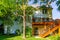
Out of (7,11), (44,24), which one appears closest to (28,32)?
(44,24)

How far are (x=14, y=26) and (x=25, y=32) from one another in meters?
3.60

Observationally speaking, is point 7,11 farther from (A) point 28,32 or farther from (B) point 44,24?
(B) point 44,24

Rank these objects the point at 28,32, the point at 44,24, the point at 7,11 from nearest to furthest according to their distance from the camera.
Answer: the point at 7,11 < the point at 28,32 < the point at 44,24

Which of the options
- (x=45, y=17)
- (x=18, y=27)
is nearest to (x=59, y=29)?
(x=45, y=17)

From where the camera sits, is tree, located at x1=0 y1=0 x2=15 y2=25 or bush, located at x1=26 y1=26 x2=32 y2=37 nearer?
tree, located at x1=0 y1=0 x2=15 y2=25

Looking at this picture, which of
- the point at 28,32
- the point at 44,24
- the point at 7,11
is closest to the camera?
the point at 7,11

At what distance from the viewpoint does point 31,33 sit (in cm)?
4216

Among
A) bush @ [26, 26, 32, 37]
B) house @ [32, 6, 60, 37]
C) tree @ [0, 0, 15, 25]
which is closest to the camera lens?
tree @ [0, 0, 15, 25]

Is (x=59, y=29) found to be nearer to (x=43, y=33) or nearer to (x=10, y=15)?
(x=43, y=33)

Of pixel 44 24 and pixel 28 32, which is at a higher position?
pixel 44 24

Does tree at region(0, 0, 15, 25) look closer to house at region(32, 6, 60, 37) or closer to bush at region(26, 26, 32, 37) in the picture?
bush at region(26, 26, 32, 37)

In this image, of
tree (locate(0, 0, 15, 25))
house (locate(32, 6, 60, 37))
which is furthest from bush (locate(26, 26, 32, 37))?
tree (locate(0, 0, 15, 25))

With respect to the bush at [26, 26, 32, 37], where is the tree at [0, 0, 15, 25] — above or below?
above

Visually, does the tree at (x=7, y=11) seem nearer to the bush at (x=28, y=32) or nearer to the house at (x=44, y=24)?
the bush at (x=28, y=32)
